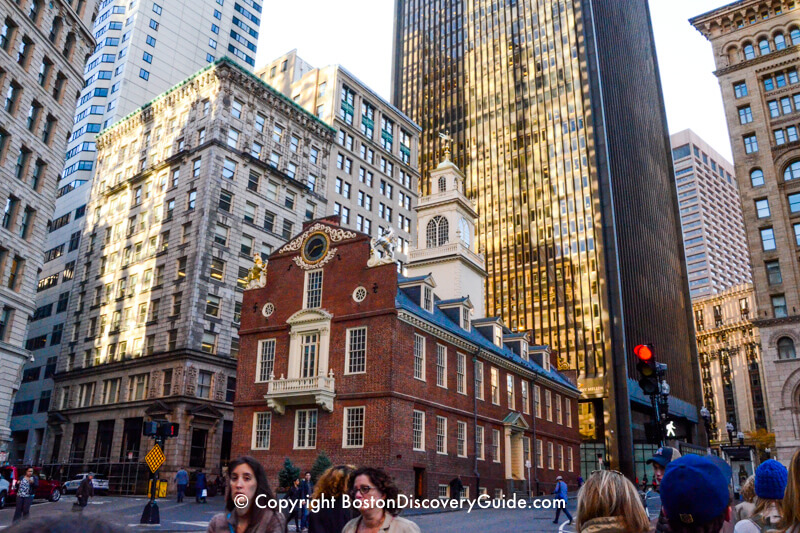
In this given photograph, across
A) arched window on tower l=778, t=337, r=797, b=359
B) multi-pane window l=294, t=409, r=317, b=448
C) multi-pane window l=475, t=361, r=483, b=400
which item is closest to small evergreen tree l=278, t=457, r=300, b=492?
multi-pane window l=294, t=409, r=317, b=448

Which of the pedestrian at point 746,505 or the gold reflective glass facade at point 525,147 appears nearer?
the pedestrian at point 746,505

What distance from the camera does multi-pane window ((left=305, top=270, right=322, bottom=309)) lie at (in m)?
38.5

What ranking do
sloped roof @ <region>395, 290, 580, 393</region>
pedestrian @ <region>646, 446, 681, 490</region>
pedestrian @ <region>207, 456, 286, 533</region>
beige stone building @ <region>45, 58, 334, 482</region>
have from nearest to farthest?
pedestrian @ <region>207, 456, 286, 533</region>, pedestrian @ <region>646, 446, 681, 490</region>, sloped roof @ <region>395, 290, 580, 393</region>, beige stone building @ <region>45, 58, 334, 482</region>

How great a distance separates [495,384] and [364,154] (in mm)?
38251

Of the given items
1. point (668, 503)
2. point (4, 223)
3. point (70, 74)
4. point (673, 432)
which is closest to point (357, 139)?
point (70, 74)

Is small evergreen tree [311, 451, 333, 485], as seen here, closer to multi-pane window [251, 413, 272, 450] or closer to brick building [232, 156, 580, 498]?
brick building [232, 156, 580, 498]

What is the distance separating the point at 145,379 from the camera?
2072 inches

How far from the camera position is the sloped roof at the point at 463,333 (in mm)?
37697

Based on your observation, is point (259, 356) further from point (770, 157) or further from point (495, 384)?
point (770, 157)

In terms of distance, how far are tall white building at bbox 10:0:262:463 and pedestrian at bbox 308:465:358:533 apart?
60.9 metres

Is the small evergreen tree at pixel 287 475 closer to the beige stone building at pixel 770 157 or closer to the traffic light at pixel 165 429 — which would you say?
the traffic light at pixel 165 429

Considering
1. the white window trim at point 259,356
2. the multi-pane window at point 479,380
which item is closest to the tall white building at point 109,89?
the white window trim at point 259,356

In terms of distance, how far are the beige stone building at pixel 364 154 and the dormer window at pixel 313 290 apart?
95.2 ft

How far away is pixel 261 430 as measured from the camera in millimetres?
38062
